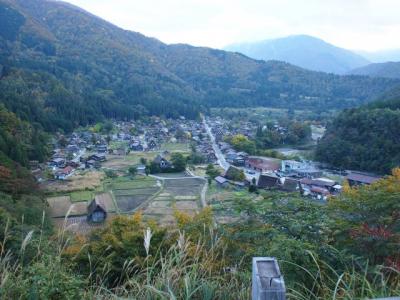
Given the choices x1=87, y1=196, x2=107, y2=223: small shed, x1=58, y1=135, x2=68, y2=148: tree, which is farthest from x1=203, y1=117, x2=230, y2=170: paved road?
x1=58, y1=135, x2=68, y2=148: tree

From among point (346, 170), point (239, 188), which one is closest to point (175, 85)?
point (346, 170)

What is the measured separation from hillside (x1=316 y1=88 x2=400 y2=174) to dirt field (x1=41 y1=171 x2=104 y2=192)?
17.9 m

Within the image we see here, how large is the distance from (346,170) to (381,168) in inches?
105

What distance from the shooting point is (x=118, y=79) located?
220 ft

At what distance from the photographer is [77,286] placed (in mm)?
2045

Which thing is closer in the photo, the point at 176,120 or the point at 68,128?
the point at 68,128

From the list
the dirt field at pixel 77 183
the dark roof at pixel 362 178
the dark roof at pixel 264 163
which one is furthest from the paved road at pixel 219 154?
the dirt field at pixel 77 183

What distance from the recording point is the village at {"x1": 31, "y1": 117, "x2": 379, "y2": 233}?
1753 cm

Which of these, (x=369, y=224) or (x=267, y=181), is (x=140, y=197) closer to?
(x=267, y=181)

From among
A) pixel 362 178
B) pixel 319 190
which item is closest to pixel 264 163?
pixel 362 178

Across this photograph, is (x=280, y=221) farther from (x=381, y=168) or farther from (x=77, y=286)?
(x=381, y=168)

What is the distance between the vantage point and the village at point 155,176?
17.5 m

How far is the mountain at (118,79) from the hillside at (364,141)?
25.5 meters

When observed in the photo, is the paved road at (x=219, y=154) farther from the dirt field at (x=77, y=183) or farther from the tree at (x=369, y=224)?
the tree at (x=369, y=224)
